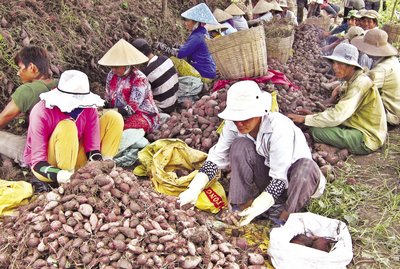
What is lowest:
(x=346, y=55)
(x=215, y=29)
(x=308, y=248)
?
(x=308, y=248)

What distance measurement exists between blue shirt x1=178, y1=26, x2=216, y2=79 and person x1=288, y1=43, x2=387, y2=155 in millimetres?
1617

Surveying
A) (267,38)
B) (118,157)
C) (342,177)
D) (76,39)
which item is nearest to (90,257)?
(118,157)

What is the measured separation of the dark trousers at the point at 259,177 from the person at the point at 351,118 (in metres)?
0.97

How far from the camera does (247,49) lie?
3.91 m

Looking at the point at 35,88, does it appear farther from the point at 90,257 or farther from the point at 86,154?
the point at 90,257

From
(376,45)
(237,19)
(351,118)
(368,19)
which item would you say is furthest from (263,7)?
(351,118)

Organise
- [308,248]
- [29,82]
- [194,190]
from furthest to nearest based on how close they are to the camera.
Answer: [29,82] < [194,190] < [308,248]

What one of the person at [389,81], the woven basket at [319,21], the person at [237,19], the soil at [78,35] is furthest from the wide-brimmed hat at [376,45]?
the woven basket at [319,21]

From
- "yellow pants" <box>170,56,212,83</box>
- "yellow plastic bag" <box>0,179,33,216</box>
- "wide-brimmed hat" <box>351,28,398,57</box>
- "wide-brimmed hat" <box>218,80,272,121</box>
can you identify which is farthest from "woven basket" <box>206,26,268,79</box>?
"yellow plastic bag" <box>0,179,33,216</box>

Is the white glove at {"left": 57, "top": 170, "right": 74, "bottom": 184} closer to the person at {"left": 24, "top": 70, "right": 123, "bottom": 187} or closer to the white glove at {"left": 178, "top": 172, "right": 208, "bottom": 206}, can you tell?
the person at {"left": 24, "top": 70, "right": 123, "bottom": 187}

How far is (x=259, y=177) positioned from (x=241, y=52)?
1.54 metres

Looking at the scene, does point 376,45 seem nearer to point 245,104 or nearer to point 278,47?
point 278,47

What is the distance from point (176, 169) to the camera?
330 centimetres

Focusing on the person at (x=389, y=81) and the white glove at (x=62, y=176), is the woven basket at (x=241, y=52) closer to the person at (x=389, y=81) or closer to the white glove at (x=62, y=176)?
the person at (x=389, y=81)
